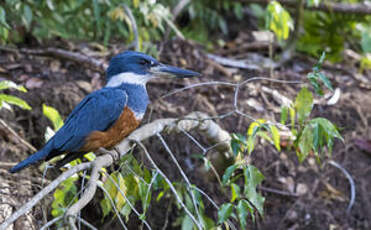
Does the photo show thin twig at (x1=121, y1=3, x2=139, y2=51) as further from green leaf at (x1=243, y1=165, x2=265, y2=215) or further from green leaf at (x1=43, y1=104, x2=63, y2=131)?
green leaf at (x1=243, y1=165, x2=265, y2=215)

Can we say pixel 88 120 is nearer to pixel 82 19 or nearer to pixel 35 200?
pixel 35 200

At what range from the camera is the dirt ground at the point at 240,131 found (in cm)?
367

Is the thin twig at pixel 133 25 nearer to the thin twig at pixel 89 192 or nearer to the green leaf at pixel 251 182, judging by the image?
the thin twig at pixel 89 192

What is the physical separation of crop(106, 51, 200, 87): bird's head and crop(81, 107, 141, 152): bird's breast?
1.20 ft

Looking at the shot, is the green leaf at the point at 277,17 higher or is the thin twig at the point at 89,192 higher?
the thin twig at the point at 89,192

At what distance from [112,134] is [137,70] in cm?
56

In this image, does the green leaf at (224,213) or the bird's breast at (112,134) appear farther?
the bird's breast at (112,134)

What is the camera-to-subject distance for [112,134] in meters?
2.81

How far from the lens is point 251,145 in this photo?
2.34 m

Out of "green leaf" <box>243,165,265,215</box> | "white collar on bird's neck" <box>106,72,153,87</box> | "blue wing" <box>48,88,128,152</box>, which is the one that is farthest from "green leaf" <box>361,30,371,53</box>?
"green leaf" <box>243,165,265,215</box>

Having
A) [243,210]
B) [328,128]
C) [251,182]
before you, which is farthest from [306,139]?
[243,210]

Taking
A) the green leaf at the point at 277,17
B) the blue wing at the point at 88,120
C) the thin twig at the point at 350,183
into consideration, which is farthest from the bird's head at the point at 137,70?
the thin twig at the point at 350,183

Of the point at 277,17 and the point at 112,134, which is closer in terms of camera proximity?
the point at 112,134

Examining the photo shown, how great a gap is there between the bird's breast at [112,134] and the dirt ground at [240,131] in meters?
0.75
